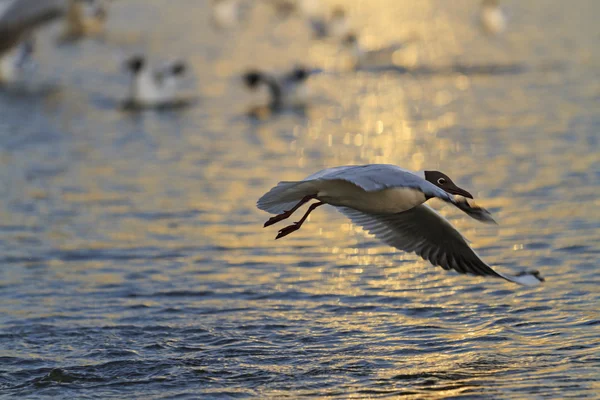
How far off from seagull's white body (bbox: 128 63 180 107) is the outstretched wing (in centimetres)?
1036

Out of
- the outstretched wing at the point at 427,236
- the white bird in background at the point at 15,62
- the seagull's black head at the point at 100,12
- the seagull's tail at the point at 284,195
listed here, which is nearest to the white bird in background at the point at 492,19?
the seagull's black head at the point at 100,12

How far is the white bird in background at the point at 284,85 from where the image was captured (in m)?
17.4

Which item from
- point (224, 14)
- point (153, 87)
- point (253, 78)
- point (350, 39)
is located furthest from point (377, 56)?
point (224, 14)

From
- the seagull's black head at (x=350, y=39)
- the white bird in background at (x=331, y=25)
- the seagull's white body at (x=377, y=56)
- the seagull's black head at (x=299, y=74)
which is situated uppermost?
the white bird in background at (x=331, y=25)

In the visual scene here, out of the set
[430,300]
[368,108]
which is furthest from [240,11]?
[430,300]

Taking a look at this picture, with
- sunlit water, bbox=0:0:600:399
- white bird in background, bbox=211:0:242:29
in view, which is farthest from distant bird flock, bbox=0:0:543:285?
sunlit water, bbox=0:0:600:399

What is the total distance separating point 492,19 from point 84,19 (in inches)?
329

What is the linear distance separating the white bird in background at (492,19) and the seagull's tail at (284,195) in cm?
1753

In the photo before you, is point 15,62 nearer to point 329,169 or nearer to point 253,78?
point 253,78

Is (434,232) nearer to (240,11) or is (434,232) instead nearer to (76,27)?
(76,27)

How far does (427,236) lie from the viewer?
288 inches

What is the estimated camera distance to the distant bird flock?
6.38 meters

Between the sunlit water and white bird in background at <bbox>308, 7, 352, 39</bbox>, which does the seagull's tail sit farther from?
white bird in background at <bbox>308, 7, 352, 39</bbox>

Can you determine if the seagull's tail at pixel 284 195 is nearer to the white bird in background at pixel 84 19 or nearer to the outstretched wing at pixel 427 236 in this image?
the outstretched wing at pixel 427 236
